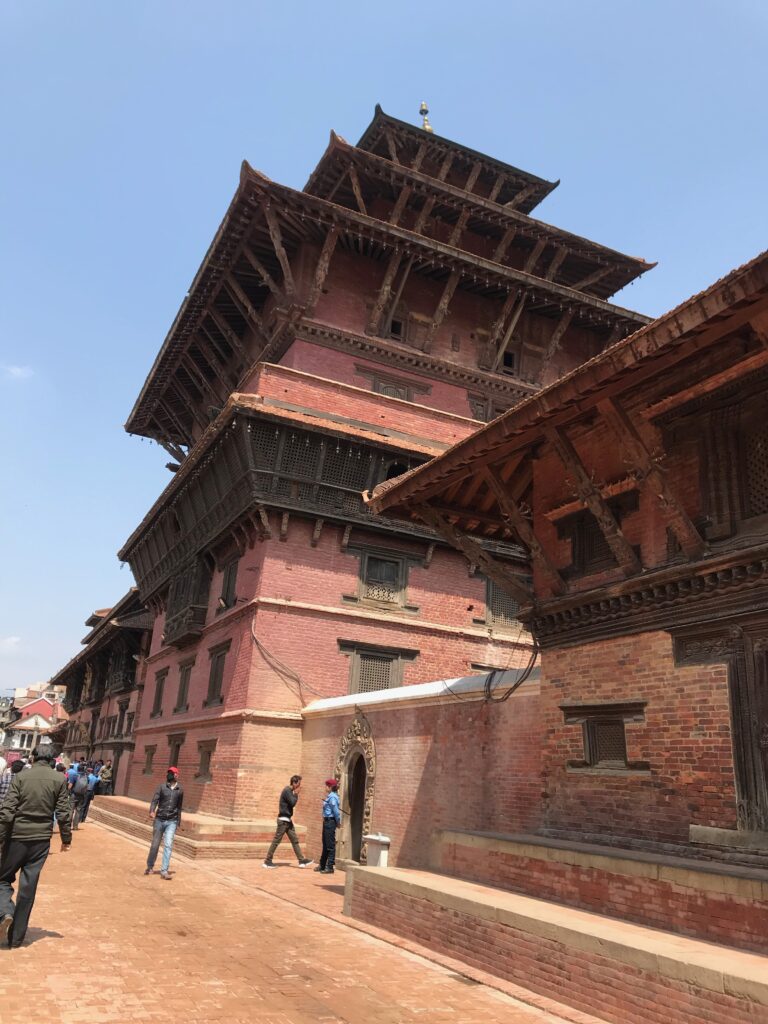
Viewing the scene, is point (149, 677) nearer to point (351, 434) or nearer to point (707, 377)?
point (351, 434)

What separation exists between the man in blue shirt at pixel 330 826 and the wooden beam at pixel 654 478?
8.93m

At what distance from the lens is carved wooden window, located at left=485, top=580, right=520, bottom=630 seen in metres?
21.0

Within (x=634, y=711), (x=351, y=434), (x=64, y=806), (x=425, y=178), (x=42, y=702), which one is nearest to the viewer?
(x=64, y=806)

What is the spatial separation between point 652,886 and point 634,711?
6.09 ft

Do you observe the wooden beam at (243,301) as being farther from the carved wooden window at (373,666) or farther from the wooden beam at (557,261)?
the carved wooden window at (373,666)

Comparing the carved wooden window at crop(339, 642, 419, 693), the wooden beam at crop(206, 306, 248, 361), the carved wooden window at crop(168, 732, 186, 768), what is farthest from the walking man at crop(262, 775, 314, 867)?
the wooden beam at crop(206, 306, 248, 361)

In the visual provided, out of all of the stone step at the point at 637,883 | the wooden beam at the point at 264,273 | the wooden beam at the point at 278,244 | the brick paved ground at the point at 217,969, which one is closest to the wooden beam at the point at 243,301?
the wooden beam at the point at 264,273

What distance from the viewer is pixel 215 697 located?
66.8 ft

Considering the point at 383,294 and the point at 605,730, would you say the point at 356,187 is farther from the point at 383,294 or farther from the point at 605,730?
the point at 605,730

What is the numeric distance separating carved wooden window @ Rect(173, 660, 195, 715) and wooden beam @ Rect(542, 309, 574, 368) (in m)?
14.9

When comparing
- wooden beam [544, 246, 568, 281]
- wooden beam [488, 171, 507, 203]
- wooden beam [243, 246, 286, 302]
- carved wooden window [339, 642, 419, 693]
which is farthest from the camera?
wooden beam [488, 171, 507, 203]

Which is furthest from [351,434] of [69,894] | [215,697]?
[69,894]

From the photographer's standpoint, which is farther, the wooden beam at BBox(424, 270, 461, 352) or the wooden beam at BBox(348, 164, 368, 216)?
the wooden beam at BBox(424, 270, 461, 352)

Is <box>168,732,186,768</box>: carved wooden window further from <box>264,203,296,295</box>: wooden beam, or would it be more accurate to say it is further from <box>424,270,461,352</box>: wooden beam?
<box>424,270,461,352</box>: wooden beam
